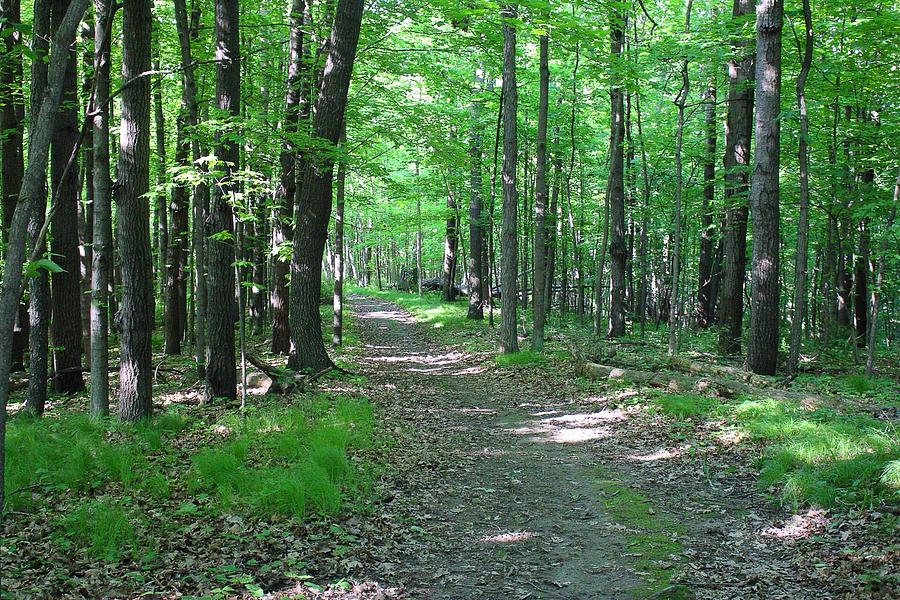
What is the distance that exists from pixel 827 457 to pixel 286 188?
11.2m

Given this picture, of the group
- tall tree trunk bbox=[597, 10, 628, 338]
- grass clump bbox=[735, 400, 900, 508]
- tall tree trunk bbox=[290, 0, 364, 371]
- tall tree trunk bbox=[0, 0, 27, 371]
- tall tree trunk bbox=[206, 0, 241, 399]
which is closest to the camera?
grass clump bbox=[735, 400, 900, 508]

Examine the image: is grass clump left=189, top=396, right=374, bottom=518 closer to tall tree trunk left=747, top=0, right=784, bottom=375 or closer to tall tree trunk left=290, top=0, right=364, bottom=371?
tall tree trunk left=290, top=0, right=364, bottom=371

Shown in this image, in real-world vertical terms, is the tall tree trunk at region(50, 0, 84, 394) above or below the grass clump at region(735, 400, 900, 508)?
above

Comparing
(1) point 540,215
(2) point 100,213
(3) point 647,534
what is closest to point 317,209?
(2) point 100,213

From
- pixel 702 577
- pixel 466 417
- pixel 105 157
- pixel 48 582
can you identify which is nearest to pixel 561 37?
pixel 466 417

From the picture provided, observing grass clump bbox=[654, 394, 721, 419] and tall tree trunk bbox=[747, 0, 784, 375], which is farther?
tall tree trunk bbox=[747, 0, 784, 375]

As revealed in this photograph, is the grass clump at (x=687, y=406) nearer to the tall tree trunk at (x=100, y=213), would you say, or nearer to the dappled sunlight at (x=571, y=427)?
the dappled sunlight at (x=571, y=427)

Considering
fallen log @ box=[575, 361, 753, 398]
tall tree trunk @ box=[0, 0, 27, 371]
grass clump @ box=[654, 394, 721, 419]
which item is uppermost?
tall tree trunk @ box=[0, 0, 27, 371]

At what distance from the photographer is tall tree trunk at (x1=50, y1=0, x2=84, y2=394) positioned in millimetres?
8625

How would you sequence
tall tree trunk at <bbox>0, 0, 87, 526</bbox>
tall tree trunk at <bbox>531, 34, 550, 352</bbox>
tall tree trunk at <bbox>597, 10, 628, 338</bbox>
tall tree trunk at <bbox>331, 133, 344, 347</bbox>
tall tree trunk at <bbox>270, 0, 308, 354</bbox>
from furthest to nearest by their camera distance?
1. tall tree trunk at <bbox>597, 10, 628, 338</bbox>
2. tall tree trunk at <bbox>331, 133, 344, 347</bbox>
3. tall tree trunk at <bbox>531, 34, 550, 352</bbox>
4. tall tree trunk at <bbox>270, 0, 308, 354</bbox>
5. tall tree trunk at <bbox>0, 0, 87, 526</bbox>

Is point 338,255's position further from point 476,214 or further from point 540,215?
point 476,214

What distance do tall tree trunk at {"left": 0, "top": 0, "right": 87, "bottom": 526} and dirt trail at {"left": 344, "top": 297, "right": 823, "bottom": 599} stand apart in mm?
2985

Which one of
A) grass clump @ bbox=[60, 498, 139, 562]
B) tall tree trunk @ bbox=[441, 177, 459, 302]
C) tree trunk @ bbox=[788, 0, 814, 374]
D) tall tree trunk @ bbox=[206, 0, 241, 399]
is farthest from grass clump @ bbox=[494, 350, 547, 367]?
tall tree trunk @ bbox=[441, 177, 459, 302]

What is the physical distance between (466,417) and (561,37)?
747 centimetres
